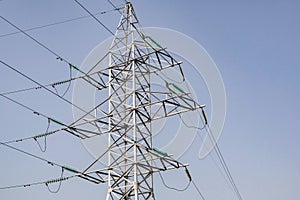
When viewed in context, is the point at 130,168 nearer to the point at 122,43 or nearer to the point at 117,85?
the point at 117,85

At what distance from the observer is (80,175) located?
51.8 ft

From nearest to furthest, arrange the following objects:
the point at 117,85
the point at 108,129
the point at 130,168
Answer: the point at 130,168
the point at 108,129
the point at 117,85

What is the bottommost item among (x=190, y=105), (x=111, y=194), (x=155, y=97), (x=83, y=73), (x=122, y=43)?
(x=111, y=194)

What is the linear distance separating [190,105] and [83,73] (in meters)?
4.88

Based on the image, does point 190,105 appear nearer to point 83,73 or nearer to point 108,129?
point 108,129

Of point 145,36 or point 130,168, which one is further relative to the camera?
point 145,36

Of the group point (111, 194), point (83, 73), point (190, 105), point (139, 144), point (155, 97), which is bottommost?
point (111, 194)

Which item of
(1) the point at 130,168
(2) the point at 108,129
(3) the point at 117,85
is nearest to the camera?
(1) the point at 130,168

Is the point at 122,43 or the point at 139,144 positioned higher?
the point at 122,43

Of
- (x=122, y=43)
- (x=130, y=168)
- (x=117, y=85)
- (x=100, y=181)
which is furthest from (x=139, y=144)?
(x=122, y=43)

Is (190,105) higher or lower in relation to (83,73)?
lower

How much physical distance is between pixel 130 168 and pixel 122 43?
6025 millimetres

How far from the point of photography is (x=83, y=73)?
17.8 meters

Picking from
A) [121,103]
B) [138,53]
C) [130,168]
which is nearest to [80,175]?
[130,168]
